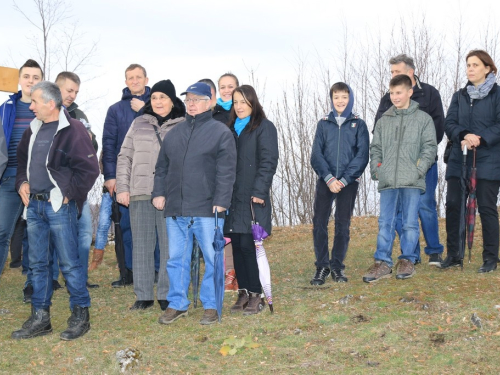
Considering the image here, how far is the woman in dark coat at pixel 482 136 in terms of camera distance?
299 inches

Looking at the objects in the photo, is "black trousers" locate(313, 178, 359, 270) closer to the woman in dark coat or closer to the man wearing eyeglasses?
the woman in dark coat

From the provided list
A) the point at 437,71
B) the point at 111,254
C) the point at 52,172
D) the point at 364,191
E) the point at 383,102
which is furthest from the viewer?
the point at 364,191

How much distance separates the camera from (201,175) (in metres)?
6.20

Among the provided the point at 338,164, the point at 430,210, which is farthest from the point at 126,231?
the point at 430,210

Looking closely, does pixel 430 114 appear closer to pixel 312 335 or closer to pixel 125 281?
pixel 312 335

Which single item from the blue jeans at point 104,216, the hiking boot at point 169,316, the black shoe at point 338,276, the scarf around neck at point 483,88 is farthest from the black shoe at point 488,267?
the blue jeans at point 104,216

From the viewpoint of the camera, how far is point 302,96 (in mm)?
23125

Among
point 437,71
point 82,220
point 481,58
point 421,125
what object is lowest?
point 82,220

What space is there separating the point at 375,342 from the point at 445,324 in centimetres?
73

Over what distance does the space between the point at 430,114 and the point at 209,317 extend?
13.3 ft

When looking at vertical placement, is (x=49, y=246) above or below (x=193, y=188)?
below

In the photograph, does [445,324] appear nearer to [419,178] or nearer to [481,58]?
[419,178]

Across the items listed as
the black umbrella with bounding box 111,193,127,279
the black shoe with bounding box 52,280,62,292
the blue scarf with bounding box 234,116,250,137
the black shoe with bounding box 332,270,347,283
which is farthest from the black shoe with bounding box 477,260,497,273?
the black shoe with bounding box 52,280,62,292

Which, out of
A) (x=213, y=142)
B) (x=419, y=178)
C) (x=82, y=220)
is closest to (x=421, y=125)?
(x=419, y=178)
